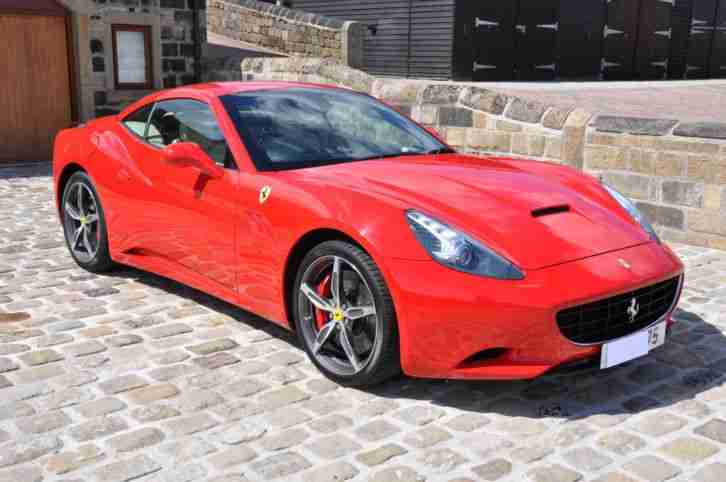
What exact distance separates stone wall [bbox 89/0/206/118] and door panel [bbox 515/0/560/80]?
28.2ft

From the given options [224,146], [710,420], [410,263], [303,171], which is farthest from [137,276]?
[710,420]

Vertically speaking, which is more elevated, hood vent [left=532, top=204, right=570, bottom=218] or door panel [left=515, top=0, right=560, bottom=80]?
door panel [left=515, top=0, right=560, bottom=80]

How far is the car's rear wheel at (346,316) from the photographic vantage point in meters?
3.70

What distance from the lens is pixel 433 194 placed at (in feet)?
12.9

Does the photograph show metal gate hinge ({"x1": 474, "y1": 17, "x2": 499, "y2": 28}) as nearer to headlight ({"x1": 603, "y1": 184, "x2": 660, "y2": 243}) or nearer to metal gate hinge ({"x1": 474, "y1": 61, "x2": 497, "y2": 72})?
metal gate hinge ({"x1": 474, "y1": 61, "x2": 497, "y2": 72})

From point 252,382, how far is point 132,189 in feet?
6.37

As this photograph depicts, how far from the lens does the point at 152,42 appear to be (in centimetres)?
1441

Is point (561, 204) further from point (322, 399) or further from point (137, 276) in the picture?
point (137, 276)

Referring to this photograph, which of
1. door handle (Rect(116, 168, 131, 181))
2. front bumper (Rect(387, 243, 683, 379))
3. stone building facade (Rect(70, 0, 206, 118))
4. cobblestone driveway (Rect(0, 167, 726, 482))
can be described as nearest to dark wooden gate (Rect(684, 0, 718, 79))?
stone building facade (Rect(70, 0, 206, 118))

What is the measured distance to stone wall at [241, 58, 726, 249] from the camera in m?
7.18

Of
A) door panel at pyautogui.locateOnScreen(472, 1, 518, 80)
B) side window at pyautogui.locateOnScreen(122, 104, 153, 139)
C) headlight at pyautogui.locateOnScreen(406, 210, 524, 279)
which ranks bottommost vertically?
headlight at pyautogui.locateOnScreen(406, 210, 524, 279)

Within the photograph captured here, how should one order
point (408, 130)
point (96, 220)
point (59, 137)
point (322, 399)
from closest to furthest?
point (322, 399), point (408, 130), point (96, 220), point (59, 137)

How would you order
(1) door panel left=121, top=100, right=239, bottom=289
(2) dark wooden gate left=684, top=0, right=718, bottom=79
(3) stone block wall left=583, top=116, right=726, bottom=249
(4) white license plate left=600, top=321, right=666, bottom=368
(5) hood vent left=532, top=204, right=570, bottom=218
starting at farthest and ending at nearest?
(2) dark wooden gate left=684, top=0, right=718, bottom=79 → (3) stone block wall left=583, top=116, right=726, bottom=249 → (1) door panel left=121, top=100, right=239, bottom=289 → (5) hood vent left=532, top=204, right=570, bottom=218 → (4) white license plate left=600, top=321, right=666, bottom=368

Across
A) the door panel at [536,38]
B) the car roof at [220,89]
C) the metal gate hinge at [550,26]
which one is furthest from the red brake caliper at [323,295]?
the metal gate hinge at [550,26]
